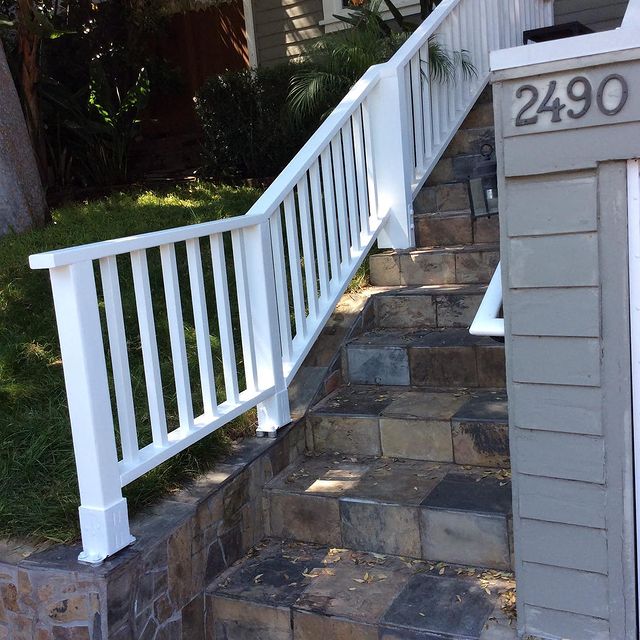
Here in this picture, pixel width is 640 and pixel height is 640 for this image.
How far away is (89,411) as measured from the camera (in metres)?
2.34

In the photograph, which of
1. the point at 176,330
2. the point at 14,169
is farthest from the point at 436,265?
the point at 14,169

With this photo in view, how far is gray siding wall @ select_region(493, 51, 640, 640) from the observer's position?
2023 mm

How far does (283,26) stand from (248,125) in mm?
1782

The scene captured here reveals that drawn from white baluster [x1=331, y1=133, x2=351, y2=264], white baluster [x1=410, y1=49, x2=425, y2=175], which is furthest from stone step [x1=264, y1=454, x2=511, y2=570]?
white baluster [x1=410, y1=49, x2=425, y2=175]

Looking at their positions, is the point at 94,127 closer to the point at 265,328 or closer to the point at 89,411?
the point at 265,328

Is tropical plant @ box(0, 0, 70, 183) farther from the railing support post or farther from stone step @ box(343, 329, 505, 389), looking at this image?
stone step @ box(343, 329, 505, 389)

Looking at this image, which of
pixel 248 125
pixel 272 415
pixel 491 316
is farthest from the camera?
pixel 248 125

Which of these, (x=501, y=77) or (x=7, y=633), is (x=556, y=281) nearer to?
(x=501, y=77)

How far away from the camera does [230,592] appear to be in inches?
108

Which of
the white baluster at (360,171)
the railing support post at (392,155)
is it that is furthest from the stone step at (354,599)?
the railing support post at (392,155)

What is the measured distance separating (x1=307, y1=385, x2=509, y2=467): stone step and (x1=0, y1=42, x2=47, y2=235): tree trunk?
123 inches

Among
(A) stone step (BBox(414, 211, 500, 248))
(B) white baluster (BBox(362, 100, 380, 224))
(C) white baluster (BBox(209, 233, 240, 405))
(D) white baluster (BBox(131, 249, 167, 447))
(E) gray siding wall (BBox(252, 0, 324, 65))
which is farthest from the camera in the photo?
(E) gray siding wall (BBox(252, 0, 324, 65))

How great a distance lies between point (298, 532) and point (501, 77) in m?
1.87

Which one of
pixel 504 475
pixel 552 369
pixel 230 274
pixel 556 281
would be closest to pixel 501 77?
pixel 556 281
